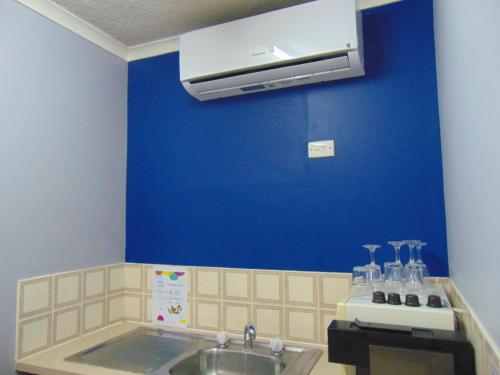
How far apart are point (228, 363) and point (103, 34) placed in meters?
1.93

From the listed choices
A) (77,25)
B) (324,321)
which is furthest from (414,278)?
(77,25)

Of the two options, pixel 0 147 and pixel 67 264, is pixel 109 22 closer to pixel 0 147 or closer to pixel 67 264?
pixel 0 147

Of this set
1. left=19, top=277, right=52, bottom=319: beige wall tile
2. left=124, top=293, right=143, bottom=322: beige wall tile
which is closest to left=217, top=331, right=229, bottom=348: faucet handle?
left=124, top=293, right=143, bottom=322: beige wall tile

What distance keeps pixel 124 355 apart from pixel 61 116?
1.23 m

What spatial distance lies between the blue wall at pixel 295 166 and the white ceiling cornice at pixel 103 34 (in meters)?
0.06

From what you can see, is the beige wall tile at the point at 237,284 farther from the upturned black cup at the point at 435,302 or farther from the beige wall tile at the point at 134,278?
the upturned black cup at the point at 435,302

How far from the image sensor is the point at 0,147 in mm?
1521

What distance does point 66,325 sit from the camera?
5.87 feet

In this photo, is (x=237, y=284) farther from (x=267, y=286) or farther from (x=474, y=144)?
(x=474, y=144)

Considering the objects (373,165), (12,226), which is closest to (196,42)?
(373,165)

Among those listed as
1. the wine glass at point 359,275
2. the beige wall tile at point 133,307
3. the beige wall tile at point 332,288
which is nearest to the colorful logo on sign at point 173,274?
the beige wall tile at point 133,307

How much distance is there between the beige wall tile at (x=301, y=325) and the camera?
1.74 metres

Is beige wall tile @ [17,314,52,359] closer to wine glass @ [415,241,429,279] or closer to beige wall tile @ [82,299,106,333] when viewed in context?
beige wall tile @ [82,299,106,333]

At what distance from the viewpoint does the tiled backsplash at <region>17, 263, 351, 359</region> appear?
5.49 feet
